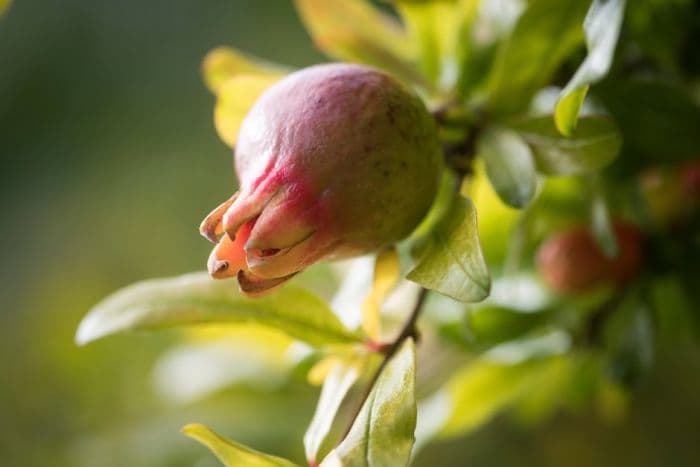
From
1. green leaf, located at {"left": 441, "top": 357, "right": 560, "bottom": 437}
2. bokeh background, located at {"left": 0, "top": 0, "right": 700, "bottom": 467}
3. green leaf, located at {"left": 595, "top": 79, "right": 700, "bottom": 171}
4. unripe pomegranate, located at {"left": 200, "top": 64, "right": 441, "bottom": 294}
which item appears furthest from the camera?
bokeh background, located at {"left": 0, "top": 0, "right": 700, "bottom": 467}

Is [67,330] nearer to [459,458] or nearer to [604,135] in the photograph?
[459,458]

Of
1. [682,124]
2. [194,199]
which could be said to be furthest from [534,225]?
[194,199]

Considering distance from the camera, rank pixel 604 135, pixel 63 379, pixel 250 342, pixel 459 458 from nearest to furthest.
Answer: pixel 604 135 < pixel 250 342 < pixel 459 458 < pixel 63 379

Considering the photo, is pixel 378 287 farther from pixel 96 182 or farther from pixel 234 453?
pixel 96 182

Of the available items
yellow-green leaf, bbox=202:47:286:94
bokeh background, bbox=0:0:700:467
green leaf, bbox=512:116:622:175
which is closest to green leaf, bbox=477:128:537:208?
green leaf, bbox=512:116:622:175

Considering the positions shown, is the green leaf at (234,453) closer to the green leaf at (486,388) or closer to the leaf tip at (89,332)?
the leaf tip at (89,332)

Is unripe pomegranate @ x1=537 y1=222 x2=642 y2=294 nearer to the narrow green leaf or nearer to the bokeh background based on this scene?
the narrow green leaf

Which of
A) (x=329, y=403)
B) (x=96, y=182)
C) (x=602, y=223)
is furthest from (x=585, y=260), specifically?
(x=96, y=182)

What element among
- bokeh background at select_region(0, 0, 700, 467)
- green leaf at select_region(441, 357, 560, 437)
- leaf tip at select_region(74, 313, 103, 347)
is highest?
leaf tip at select_region(74, 313, 103, 347)
